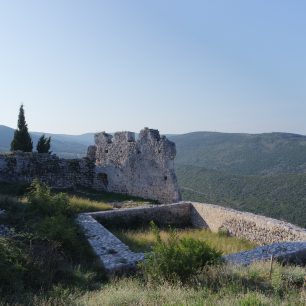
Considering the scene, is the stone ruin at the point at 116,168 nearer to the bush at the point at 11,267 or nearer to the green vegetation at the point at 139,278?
the green vegetation at the point at 139,278

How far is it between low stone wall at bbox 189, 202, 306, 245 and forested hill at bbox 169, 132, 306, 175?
129m

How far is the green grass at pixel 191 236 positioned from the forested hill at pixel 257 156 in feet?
429

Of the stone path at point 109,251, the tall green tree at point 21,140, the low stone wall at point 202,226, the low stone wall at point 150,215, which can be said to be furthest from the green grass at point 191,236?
the tall green tree at point 21,140

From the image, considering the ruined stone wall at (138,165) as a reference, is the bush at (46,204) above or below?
below

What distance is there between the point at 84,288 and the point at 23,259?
1432 mm

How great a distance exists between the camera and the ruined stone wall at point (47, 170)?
19.8 metres

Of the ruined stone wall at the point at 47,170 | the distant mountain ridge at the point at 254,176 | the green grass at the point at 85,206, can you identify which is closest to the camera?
the green grass at the point at 85,206

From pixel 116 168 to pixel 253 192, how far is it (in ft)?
200

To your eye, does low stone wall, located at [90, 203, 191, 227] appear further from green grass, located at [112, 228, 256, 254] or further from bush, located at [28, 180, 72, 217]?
bush, located at [28, 180, 72, 217]

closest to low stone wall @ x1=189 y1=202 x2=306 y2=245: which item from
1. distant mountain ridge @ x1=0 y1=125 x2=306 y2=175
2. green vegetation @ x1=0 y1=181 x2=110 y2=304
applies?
green vegetation @ x1=0 y1=181 x2=110 y2=304

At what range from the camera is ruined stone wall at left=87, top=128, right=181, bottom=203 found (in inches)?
759

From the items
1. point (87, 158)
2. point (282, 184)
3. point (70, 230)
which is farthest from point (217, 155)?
point (70, 230)

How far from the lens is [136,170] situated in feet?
67.2

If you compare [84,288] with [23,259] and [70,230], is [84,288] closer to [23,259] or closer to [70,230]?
[23,259]
